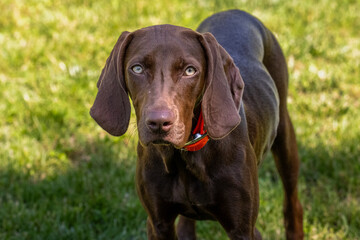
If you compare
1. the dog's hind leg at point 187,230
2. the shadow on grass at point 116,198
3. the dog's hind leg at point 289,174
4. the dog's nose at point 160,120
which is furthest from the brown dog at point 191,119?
the shadow on grass at point 116,198

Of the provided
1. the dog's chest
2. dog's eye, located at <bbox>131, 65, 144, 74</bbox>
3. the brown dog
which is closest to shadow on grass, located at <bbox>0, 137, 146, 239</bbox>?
the brown dog

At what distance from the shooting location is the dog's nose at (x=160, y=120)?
282 centimetres

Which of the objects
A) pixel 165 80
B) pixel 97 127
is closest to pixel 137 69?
pixel 165 80

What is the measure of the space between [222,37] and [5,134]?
8.34ft

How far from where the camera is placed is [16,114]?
6.09 m

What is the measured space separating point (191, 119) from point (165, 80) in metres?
0.26

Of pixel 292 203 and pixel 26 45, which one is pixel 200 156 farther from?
pixel 26 45

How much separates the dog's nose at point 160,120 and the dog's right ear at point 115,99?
15.9 inches

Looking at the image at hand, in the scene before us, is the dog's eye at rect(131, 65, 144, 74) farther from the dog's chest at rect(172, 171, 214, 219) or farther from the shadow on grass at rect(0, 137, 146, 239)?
the shadow on grass at rect(0, 137, 146, 239)

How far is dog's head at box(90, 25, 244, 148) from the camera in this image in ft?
9.57

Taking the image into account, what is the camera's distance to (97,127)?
234 inches

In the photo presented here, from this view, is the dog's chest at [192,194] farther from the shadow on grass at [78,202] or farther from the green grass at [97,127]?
the shadow on grass at [78,202]

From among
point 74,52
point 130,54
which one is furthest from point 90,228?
point 74,52

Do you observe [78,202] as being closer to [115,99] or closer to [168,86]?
[115,99]
